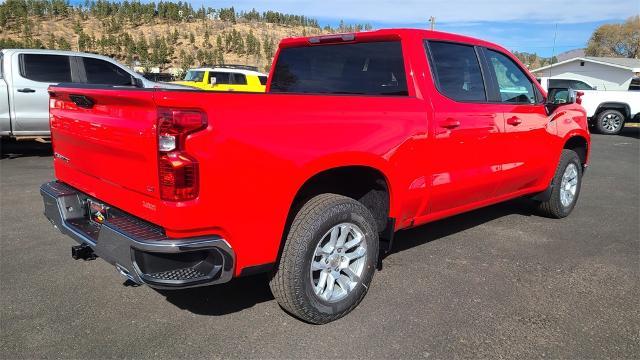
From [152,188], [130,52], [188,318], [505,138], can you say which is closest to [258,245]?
[152,188]

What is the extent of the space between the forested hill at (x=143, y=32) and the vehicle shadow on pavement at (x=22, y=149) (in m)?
30.2

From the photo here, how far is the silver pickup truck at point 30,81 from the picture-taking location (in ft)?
27.8

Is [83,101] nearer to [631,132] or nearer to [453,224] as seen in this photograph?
[453,224]

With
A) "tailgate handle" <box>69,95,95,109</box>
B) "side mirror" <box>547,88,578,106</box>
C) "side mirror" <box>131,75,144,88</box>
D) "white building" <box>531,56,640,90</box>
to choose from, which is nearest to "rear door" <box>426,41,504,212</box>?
"side mirror" <box>547,88,578,106</box>

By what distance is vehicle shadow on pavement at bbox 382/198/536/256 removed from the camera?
189 inches

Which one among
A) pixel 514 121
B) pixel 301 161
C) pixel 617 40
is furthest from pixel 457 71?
pixel 617 40

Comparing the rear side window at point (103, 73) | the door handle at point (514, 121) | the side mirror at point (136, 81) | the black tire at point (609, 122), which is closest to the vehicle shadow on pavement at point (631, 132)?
the black tire at point (609, 122)

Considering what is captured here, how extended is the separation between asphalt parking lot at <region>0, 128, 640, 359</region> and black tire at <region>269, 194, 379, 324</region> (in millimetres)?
124

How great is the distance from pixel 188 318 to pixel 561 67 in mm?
38400

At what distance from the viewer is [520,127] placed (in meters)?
4.55

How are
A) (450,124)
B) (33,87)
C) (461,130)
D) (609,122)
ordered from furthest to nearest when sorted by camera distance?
(609,122) < (33,87) < (461,130) < (450,124)

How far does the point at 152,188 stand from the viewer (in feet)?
Answer: 8.23

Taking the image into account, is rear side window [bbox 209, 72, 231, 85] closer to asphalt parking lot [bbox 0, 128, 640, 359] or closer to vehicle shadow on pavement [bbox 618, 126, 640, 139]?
asphalt parking lot [bbox 0, 128, 640, 359]

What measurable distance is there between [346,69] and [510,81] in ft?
5.61
